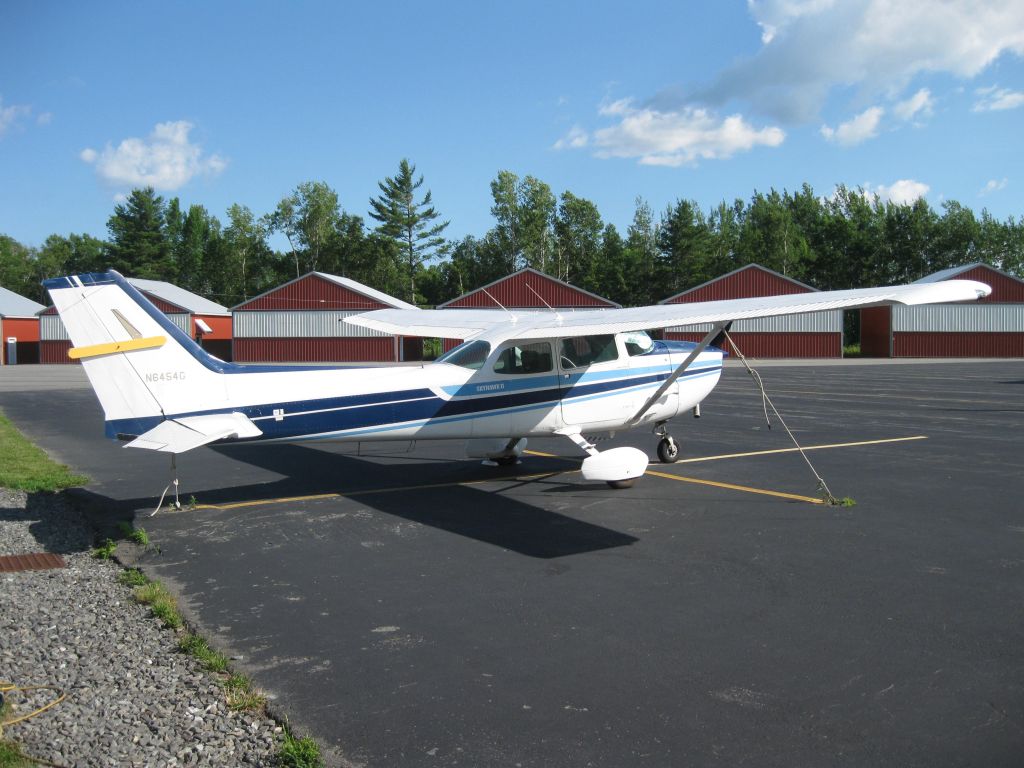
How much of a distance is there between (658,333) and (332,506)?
50.5 metres

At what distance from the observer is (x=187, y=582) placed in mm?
6484

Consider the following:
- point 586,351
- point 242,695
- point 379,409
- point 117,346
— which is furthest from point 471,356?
point 242,695

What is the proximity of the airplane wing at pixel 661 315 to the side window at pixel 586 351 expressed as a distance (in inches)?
13.0

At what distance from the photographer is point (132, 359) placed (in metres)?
8.21

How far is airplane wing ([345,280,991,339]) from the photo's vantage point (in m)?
7.34

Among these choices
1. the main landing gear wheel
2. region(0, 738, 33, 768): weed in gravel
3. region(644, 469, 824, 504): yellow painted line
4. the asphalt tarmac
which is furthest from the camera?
the main landing gear wheel

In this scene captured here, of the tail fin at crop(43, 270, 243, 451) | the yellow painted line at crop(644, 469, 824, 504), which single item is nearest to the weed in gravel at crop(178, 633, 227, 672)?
the tail fin at crop(43, 270, 243, 451)

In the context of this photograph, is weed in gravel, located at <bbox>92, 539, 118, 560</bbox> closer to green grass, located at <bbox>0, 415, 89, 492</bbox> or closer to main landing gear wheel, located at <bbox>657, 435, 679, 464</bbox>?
green grass, located at <bbox>0, 415, 89, 492</bbox>

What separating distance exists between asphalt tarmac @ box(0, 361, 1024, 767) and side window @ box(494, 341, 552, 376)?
5.05ft

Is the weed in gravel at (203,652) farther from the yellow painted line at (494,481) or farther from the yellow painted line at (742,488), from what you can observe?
the yellow painted line at (742,488)

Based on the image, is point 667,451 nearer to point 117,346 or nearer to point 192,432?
point 192,432

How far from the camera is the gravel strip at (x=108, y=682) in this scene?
3719 millimetres

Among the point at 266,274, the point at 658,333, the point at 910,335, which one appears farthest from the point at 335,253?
the point at 910,335

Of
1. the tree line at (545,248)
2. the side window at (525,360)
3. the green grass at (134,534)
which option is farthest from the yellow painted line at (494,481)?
the tree line at (545,248)
